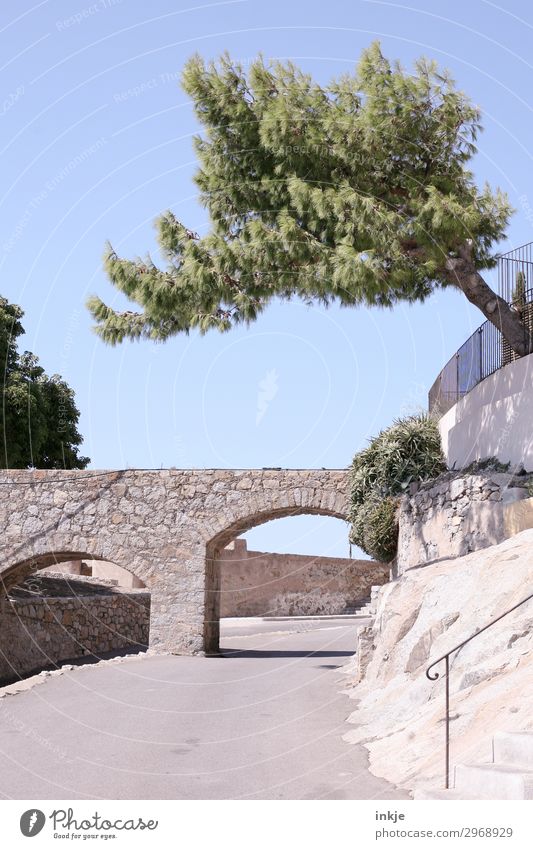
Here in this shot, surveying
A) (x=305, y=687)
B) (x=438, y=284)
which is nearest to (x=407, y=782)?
(x=305, y=687)

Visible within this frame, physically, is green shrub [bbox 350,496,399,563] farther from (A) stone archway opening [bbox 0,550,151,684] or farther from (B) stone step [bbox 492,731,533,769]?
(B) stone step [bbox 492,731,533,769]

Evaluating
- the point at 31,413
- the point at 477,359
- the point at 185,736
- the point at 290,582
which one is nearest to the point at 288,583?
the point at 290,582

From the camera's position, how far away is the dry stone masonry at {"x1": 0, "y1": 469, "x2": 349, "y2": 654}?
21656mm

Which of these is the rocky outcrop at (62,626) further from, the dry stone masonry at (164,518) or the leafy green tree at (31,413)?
the leafy green tree at (31,413)

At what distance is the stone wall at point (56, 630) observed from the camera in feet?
76.8

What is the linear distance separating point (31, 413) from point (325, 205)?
21.2 metres

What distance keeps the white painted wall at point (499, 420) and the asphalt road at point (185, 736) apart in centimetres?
446

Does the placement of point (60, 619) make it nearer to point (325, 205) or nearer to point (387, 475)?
point (387, 475)

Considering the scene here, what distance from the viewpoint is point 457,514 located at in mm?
15727

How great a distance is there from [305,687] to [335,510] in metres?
7.19

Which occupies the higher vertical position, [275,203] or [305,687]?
[275,203]

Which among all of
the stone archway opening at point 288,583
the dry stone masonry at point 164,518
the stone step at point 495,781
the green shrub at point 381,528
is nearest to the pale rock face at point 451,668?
the stone step at point 495,781

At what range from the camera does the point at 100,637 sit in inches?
1039
